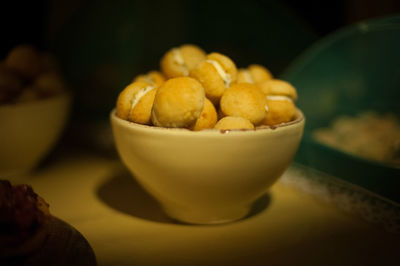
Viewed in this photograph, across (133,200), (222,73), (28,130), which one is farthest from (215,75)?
(28,130)

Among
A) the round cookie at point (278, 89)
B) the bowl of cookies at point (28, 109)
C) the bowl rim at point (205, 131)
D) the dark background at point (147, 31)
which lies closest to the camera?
the bowl rim at point (205, 131)

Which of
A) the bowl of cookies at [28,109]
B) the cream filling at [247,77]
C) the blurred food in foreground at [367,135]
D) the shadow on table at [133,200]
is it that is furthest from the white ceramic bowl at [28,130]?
the blurred food in foreground at [367,135]

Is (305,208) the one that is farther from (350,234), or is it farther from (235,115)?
(235,115)

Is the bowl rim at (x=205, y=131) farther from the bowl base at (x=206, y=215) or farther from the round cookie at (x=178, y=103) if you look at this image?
the bowl base at (x=206, y=215)

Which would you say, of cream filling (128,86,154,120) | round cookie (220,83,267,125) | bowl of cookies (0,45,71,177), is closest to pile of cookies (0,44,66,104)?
bowl of cookies (0,45,71,177)

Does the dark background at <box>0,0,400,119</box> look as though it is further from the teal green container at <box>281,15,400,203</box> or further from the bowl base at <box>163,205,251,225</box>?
the bowl base at <box>163,205,251,225</box>

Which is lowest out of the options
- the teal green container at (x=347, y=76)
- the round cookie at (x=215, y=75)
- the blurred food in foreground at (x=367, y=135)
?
the blurred food in foreground at (x=367, y=135)
